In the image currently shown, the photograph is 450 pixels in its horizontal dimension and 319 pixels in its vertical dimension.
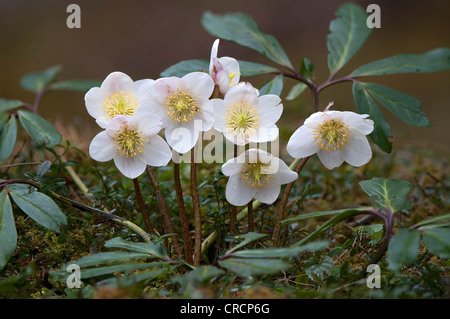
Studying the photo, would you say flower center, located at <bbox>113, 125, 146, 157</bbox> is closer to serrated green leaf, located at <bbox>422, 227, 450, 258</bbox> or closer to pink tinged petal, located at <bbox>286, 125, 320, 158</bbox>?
pink tinged petal, located at <bbox>286, 125, 320, 158</bbox>

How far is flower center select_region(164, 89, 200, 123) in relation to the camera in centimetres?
108

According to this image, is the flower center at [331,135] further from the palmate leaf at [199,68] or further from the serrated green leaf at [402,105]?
the palmate leaf at [199,68]

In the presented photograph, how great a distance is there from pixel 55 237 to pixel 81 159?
31.6 inches

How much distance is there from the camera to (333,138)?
3.64ft

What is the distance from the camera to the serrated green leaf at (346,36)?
1.46 m

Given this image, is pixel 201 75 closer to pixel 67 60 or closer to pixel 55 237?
pixel 55 237

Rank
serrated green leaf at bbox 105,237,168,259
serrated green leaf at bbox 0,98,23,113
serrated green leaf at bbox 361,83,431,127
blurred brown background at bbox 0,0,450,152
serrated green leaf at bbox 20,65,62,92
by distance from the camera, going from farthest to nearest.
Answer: blurred brown background at bbox 0,0,450,152 < serrated green leaf at bbox 20,65,62,92 < serrated green leaf at bbox 0,98,23,113 < serrated green leaf at bbox 361,83,431,127 < serrated green leaf at bbox 105,237,168,259

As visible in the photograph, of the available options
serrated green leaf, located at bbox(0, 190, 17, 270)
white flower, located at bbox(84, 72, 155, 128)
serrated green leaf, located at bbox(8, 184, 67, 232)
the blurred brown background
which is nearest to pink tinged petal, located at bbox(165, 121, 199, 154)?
white flower, located at bbox(84, 72, 155, 128)

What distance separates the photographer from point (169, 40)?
4.66m

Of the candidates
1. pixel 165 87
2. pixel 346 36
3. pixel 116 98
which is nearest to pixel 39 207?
pixel 116 98

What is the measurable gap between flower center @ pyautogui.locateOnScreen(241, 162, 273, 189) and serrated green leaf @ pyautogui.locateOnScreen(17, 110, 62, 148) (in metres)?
0.64

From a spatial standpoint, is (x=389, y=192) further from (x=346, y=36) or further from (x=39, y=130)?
(x=39, y=130)

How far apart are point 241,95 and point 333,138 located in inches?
9.9
